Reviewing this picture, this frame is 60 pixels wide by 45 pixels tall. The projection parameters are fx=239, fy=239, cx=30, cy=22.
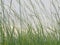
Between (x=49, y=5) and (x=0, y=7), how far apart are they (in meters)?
0.71

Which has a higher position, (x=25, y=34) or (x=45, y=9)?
(x=45, y=9)

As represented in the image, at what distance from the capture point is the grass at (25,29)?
5.98 feet

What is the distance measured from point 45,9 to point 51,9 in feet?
0.41

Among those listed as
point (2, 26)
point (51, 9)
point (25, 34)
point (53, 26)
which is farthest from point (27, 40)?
point (51, 9)

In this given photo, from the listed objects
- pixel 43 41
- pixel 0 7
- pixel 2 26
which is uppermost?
pixel 0 7

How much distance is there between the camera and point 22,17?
2.13 m

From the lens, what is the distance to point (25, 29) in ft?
6.90

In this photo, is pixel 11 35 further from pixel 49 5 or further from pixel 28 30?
pixel 49 5

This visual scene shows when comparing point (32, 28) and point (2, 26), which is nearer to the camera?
point (2, 26)

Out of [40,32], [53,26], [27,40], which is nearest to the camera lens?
[27,40]

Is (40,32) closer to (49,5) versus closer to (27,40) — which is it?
(27,40)

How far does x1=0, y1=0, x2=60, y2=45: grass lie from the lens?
182 centimetres

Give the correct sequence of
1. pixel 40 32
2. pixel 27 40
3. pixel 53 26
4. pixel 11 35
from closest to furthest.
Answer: pixel 11 35, pixel 27 40, pixel 40 32, pixel 53 26

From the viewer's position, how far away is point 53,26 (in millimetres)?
2359
